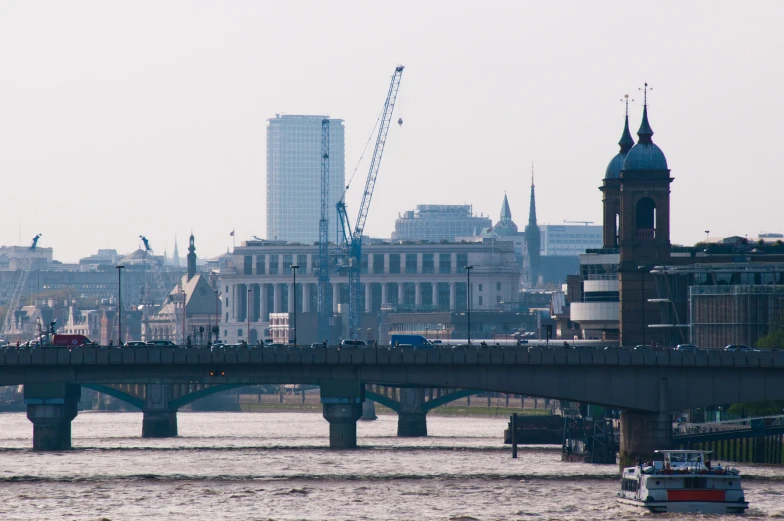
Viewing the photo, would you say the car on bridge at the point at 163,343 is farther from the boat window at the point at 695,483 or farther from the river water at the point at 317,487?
the boat window at the point at 695,483

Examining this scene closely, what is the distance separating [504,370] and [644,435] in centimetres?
1188

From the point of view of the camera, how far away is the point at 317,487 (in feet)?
482

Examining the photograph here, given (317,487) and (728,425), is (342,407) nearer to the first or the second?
(728,425)

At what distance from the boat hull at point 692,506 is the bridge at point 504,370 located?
2492 centimetres

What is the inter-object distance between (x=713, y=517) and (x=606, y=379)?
104ft

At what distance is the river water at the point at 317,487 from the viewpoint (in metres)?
129

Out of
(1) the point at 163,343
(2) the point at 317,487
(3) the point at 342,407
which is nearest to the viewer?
(2) the point at 317,487

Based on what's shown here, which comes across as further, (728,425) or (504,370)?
(728,425)

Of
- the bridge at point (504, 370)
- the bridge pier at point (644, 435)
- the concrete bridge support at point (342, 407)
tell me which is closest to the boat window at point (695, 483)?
the bridge pier at point (644, 435)

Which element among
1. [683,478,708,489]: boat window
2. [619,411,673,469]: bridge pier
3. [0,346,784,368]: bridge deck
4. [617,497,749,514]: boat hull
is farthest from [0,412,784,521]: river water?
[0,346,784,368]: bridge deck

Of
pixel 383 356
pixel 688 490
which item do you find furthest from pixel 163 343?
pixel 688 490

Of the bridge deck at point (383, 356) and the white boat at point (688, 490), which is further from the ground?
the bridge deck at point (383, 356)

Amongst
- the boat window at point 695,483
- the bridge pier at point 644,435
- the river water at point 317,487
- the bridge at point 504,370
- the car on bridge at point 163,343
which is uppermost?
the car on bridge at point 163,343

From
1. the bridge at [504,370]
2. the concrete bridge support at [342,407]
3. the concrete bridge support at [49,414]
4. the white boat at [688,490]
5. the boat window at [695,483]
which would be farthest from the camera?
the concrete bridge support at [49,414]
